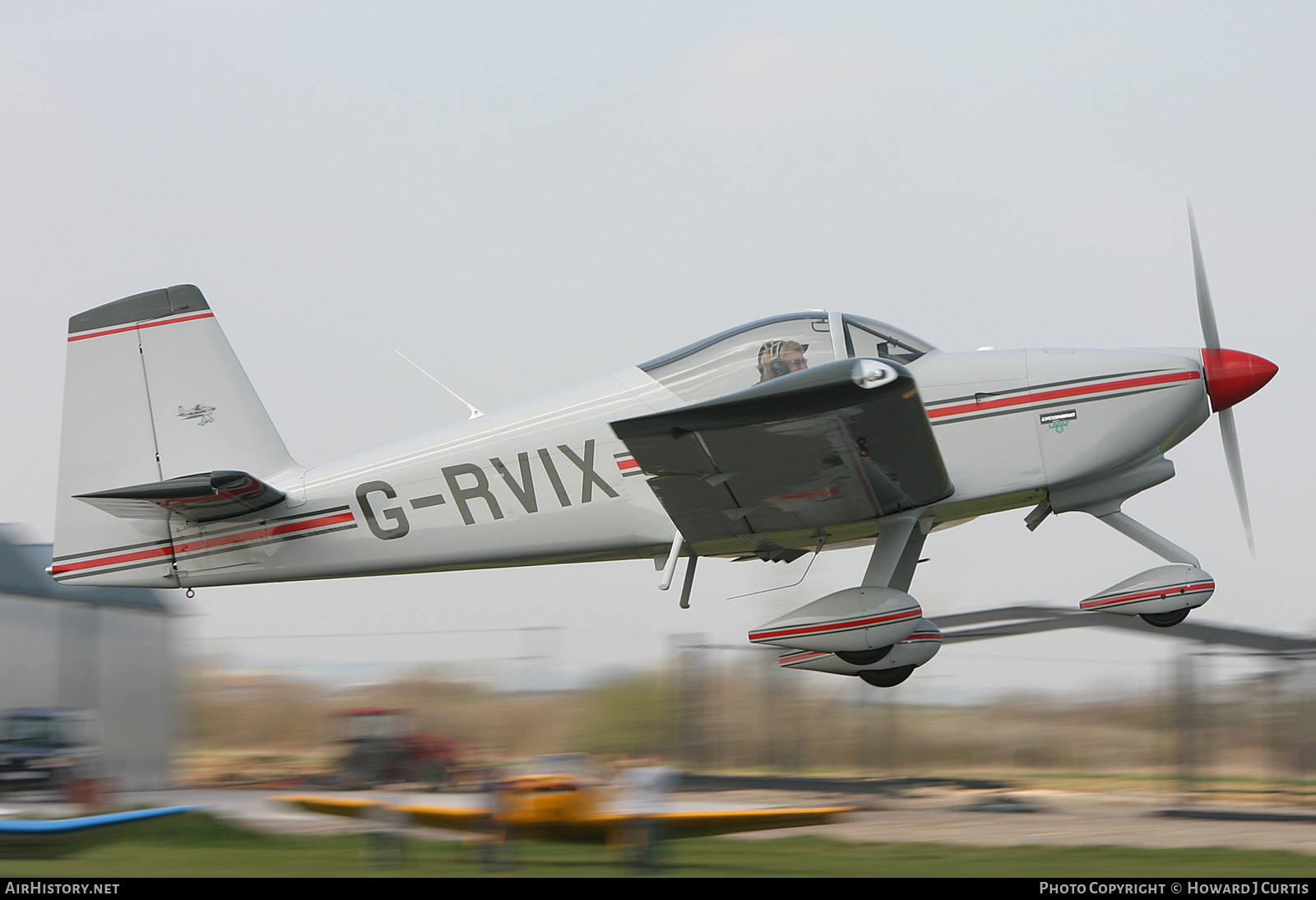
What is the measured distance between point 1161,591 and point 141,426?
6946mm

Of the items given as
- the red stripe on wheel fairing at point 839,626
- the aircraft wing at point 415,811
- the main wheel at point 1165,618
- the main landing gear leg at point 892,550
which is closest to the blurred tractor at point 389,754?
the aircraft wing at point 415,811

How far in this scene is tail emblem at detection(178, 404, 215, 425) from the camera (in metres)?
8.63

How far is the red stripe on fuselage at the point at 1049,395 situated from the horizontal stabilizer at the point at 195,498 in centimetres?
450

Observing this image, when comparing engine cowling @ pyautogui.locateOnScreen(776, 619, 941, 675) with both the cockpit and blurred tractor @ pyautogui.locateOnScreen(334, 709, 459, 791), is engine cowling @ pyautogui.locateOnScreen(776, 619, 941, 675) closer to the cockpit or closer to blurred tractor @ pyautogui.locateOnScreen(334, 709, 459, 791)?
the cockpit

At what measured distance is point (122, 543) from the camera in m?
8.49

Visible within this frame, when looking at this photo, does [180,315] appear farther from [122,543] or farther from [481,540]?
[481,540]

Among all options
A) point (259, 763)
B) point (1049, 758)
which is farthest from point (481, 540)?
point (1049, 758)

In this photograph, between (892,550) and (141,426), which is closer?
(892,550)

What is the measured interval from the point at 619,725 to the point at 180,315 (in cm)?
882

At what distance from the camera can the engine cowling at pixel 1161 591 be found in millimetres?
7398

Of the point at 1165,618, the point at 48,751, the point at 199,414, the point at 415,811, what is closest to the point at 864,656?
the point at 1165,618

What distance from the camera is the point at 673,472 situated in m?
7.10

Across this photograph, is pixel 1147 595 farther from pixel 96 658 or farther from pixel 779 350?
pixel 96 658

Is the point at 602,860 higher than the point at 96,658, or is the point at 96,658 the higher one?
the point at 96,658
